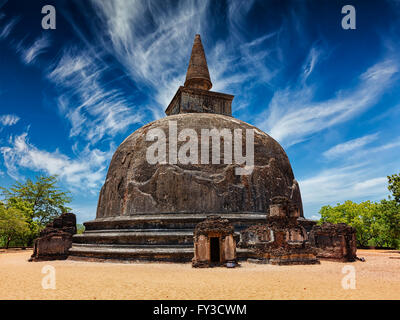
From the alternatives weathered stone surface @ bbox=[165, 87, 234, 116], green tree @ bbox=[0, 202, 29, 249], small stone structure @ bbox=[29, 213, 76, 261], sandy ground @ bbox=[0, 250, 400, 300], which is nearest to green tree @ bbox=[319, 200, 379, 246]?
weathered stone surface @ bbox=[165, 87, 234, 116]

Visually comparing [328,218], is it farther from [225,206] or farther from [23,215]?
[23,215]

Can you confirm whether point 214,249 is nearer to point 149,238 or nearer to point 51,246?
point 149,238

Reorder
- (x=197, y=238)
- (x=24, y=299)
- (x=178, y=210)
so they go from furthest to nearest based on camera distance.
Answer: (x=178, y=210) < (x=197, y=238) < (x=24, y=299)

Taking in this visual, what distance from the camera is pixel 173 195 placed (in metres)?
12.4

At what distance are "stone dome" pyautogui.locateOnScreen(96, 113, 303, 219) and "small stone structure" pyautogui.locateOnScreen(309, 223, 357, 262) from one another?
2473mm

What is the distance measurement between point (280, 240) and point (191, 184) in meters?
4.40

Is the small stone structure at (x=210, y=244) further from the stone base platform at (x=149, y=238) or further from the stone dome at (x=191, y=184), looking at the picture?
the stone dome at (x=191, y=184)

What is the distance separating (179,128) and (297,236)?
24.5 feet

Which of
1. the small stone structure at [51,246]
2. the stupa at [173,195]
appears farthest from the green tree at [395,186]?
the small stone structure at [51,246]

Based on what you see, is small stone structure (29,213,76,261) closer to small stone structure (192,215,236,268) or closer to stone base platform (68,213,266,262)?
stone base platform (68,213,266,262)

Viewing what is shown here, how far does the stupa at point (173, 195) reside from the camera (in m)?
11.2

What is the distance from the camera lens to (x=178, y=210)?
12.1 m
